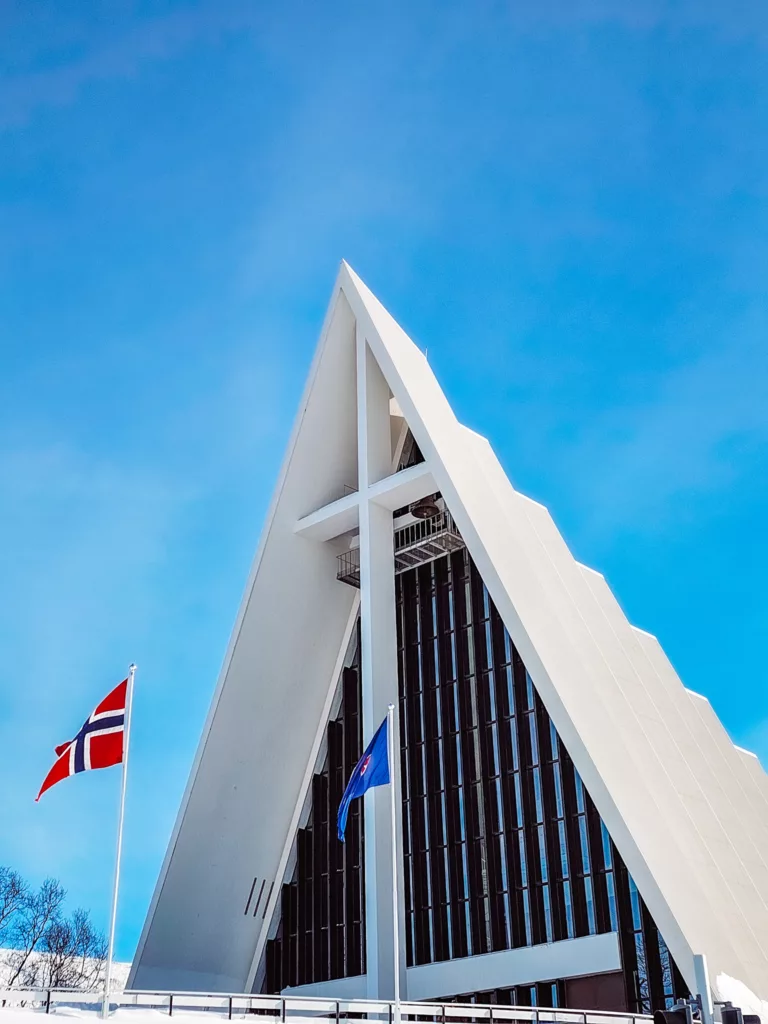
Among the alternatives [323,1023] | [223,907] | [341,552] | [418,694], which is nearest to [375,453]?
[341,552]

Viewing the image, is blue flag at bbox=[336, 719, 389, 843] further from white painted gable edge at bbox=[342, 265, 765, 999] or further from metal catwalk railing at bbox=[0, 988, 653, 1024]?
white painted gable edge at bbox=[342, 265, 765, 999]

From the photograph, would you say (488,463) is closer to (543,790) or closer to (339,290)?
(339,290)

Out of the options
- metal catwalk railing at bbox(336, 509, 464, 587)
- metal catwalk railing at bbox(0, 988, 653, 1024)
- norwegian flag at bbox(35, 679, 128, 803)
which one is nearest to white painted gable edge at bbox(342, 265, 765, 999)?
metal catwalk railing at bbox(336, 509, 464, 587)

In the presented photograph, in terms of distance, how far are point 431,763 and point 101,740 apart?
1316cm

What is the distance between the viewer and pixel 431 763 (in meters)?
28.8

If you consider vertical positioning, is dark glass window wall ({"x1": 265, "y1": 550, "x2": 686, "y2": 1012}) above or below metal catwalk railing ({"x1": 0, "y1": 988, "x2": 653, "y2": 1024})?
above

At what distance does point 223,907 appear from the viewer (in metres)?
29.7

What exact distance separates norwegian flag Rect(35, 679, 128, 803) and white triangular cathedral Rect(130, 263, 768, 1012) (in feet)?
31.3

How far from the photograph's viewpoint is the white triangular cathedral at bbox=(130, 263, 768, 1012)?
24.2 metres

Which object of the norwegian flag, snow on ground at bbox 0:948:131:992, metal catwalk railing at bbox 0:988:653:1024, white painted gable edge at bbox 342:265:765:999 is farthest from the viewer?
snow on ground at bbox 0:948:131:992

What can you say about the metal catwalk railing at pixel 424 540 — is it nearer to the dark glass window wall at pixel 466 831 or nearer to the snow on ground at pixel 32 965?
the dark glass window wall at pixel 466 831

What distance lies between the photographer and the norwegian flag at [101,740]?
17.0 meters

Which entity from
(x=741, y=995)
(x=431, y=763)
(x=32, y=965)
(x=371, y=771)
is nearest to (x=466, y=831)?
(x=431, y=763)

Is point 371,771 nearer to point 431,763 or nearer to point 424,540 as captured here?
point 431,763
